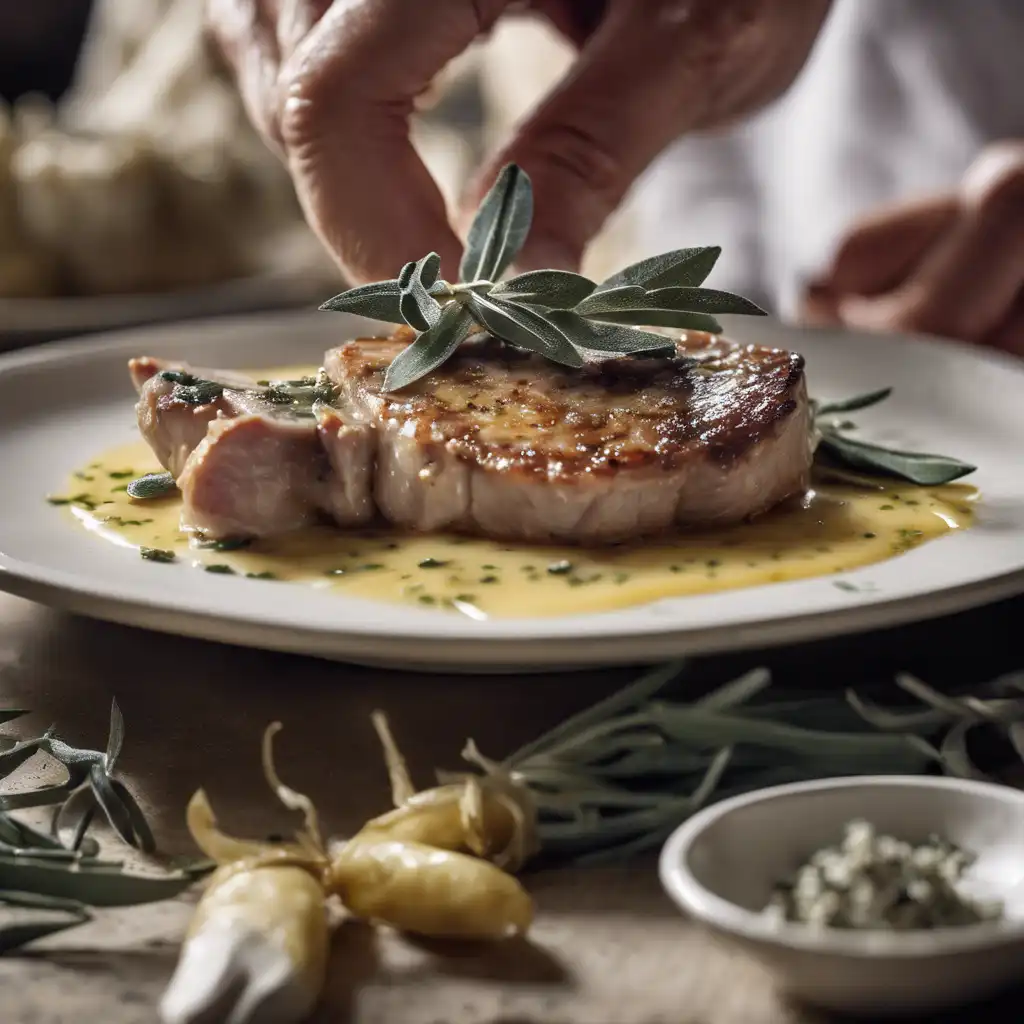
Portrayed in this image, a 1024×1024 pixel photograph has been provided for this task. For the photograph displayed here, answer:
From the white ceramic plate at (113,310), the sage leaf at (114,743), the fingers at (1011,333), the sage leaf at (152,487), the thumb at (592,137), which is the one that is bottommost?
the white ceramic plate at (113,310)

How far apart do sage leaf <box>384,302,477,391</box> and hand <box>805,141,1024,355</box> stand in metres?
1.67

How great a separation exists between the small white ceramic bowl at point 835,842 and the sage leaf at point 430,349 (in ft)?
3.26

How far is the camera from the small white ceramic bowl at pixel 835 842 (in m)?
1.08

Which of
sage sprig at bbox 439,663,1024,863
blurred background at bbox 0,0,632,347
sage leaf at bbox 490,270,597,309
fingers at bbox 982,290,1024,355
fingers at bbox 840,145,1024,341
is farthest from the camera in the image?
blurred background at bbox 0,0,632,347

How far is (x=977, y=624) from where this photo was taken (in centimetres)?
194

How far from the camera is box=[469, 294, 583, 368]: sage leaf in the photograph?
210 cm

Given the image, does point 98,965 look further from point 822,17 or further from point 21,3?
point 21,3

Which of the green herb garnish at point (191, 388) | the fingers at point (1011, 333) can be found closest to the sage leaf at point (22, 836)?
the green herb garnish at point (191, 388)

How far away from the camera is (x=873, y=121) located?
4758 millimetres

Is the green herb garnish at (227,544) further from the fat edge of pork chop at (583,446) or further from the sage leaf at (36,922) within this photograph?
the sage leaf at (36,922)

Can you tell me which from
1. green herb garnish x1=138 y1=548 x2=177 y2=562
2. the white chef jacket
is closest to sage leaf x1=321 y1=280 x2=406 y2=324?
green herb garnish x1=138 y1=548 x2=177 y2=562

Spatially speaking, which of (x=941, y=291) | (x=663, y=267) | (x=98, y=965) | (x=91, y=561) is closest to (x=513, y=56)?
(x=941, y=291)

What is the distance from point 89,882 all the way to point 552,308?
1.18 meters

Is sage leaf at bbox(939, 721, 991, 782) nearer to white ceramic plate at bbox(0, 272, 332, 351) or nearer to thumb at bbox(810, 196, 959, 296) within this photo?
thumb at bbox(810, 196, 959, 296)
